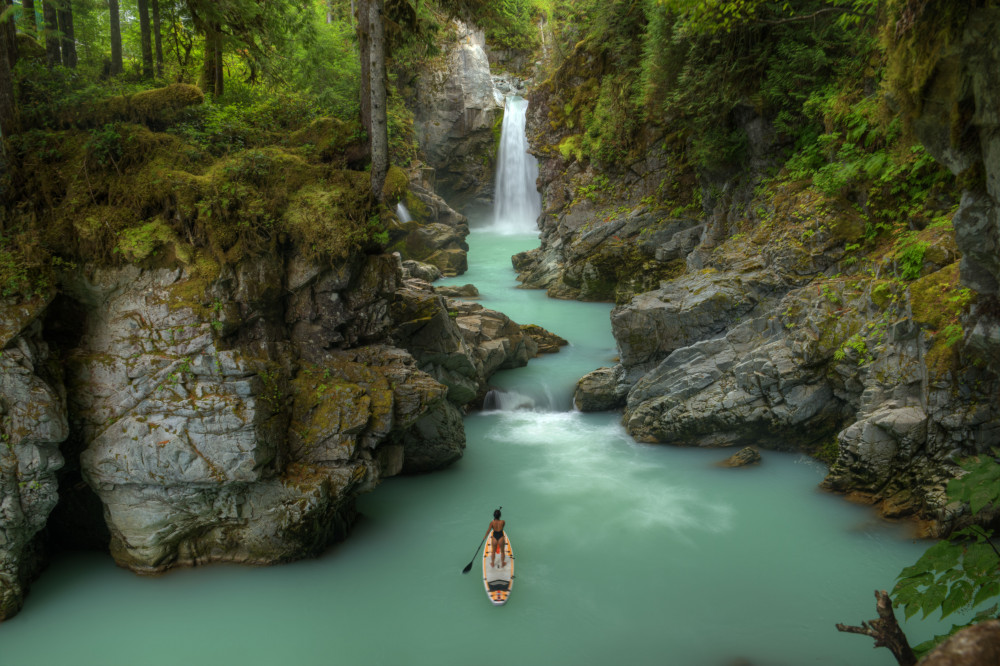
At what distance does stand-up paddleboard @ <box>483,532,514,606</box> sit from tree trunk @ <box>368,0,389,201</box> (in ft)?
20.7

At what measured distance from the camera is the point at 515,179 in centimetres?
3697

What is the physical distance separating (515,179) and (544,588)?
31560mm

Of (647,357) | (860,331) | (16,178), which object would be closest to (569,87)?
(647,357)

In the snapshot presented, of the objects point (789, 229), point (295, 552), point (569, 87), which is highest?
point (569, 87)

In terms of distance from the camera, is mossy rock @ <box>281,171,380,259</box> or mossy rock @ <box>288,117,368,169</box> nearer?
mossy rock @ <box>281,171,380,259</box>

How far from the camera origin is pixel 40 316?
7.80 meters

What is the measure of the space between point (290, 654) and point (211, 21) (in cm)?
1152

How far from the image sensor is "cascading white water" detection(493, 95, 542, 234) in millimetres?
36188

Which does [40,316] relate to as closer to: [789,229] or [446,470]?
[446,470]

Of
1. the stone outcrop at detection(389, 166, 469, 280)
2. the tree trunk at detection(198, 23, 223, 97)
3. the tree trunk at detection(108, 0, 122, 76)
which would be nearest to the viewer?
the tree trunk at detection(198, 23, 223, 97)

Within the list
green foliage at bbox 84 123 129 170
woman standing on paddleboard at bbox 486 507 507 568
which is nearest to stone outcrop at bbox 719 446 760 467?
woman standing on paddleboard at bbox 486 507 507 568

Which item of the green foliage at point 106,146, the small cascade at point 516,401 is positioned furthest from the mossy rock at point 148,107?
the small cascade at point 516,401

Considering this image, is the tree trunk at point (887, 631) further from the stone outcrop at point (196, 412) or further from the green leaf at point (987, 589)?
the stone outcrop at point (196, 412)

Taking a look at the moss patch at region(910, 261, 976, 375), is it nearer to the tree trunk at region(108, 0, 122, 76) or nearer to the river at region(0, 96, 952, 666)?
the river at region(0, 96, 952, 666)
